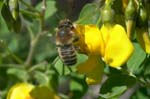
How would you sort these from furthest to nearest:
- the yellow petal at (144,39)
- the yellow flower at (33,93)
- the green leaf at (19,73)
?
the green leaf at (19,73)
the yellow flower at (33,93)
the yellow petal at (144,39)

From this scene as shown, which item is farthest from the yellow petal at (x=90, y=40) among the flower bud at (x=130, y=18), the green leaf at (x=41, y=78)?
the green leaf at (x=41, y=78)

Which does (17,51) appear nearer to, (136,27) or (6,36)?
(6,36)

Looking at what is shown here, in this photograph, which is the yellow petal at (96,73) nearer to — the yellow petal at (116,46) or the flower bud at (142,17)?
the yellow petal at (116,46)

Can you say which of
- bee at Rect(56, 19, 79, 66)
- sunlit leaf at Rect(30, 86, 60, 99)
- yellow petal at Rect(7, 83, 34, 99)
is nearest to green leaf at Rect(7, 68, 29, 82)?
yellow petal at Rect(7, 83, 34, 99)

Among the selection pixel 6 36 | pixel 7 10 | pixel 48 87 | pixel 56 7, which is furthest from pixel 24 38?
pixel 7 10

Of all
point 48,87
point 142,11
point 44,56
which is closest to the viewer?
point 142,11

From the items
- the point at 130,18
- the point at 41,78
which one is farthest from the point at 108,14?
the point at 41,78

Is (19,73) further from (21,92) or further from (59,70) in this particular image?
(59,70)
